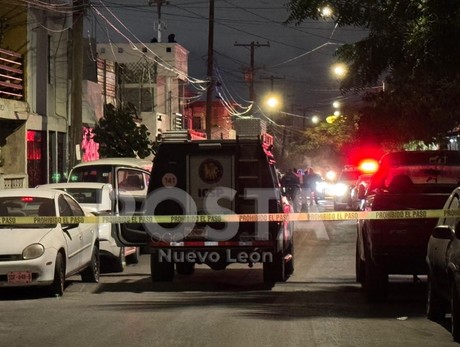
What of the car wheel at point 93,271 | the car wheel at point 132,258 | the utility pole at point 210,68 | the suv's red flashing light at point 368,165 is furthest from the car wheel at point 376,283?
the utility pole at point 210,68

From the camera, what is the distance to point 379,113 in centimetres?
2514

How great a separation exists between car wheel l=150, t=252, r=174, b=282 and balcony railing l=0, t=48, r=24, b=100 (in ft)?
39.8

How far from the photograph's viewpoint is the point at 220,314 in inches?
398

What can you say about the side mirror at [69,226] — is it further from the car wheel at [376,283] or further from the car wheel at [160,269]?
the car wheel at [376,283]

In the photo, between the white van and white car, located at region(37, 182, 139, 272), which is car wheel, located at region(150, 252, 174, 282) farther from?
the white van

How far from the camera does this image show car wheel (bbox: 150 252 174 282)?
14016 mm

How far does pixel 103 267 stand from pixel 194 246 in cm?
409

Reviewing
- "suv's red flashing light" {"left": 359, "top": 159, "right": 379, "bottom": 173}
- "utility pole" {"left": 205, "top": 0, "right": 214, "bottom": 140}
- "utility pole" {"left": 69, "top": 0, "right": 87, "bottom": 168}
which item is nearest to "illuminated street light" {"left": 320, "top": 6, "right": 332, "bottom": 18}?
"utility pole" {"left": 69, "top": 0, "right": 87, "bottom": 168}

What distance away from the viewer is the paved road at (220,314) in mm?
8531

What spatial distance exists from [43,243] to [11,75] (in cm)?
1552

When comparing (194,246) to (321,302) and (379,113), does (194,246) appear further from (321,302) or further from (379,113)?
(379,113)

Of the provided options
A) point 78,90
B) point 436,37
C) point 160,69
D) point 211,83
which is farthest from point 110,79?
point 436,37

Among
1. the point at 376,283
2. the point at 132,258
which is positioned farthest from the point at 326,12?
the point at 132,258

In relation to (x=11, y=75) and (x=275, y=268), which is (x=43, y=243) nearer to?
(x=275, y=268)
